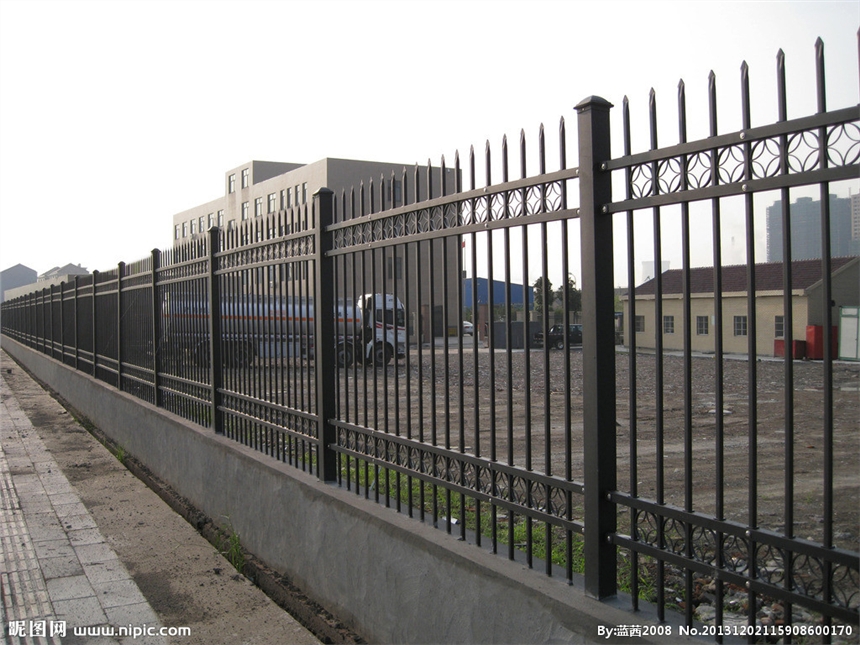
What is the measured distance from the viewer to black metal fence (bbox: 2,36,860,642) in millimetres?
2391

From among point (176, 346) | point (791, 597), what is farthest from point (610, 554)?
point (176, 346)

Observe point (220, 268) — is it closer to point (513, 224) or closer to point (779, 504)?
point (513, 224)

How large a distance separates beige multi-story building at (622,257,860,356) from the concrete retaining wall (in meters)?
1.12

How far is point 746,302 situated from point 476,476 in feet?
5.10

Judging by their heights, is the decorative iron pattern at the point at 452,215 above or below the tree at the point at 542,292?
above

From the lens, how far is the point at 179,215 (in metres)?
76.3

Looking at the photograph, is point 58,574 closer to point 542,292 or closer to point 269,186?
point 542,292

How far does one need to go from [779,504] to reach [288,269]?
502cm

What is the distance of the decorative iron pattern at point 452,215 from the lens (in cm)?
322

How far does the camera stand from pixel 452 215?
12.6 ft

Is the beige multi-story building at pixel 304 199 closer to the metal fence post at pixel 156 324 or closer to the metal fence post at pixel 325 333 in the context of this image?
the metal fence post at pixel 325 333

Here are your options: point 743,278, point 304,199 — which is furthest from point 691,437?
point 304,199

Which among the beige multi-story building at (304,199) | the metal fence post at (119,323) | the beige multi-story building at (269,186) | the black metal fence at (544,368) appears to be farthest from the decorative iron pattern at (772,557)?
the beige multi-story building at (269,186)

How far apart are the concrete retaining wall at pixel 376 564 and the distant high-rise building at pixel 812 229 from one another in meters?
1.43
